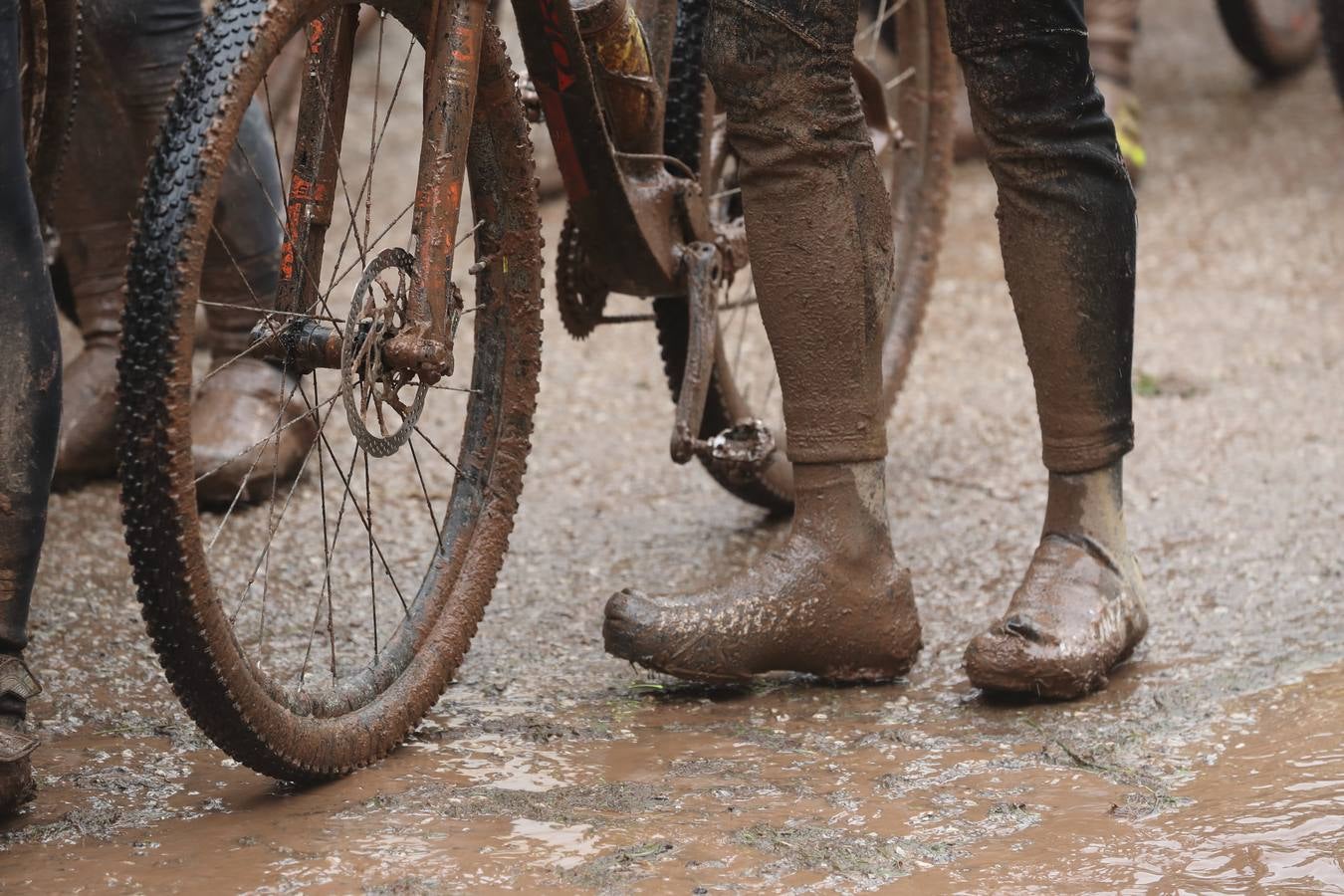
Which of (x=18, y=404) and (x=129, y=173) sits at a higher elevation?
(x=129, y=173)

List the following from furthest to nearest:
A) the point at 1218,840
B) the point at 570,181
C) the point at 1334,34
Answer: the point at 1334,34 → the point at 570,181 → the point at 1218,840

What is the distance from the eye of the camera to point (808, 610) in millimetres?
2135

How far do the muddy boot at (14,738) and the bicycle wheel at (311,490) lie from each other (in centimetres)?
20

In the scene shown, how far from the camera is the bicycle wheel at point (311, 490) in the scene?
155cm

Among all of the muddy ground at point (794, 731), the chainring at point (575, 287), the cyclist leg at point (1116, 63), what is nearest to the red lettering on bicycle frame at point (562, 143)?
the chainring at point (575, 287)

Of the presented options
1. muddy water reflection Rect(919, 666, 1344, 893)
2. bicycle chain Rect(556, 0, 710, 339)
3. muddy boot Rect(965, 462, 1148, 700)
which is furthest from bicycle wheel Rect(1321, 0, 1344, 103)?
muddy water reflection Rect(919, 666, 1344, 893)

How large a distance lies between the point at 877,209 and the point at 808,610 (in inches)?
21.1

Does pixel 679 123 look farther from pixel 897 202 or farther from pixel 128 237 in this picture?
pixel 128 237

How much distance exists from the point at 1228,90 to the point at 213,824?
5882 millimetres

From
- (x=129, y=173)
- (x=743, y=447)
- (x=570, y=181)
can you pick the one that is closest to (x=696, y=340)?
(x=743, y=447)

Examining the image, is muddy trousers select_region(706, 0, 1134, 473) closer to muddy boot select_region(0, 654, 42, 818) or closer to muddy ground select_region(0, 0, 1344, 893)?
muddy ground select_region(0, 0, 1344, 893)

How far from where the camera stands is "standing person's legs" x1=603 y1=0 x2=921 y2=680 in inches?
80.0

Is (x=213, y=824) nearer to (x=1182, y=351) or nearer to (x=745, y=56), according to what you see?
(x=745, y=56)

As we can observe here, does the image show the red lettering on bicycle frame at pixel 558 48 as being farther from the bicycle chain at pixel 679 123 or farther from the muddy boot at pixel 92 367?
the muddy boot at pixel 92 367
